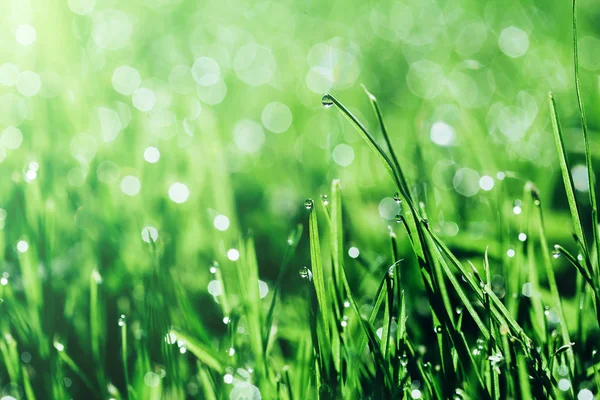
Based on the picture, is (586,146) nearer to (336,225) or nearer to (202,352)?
(336,225)

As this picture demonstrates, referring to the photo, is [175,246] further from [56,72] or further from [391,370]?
[56,72]

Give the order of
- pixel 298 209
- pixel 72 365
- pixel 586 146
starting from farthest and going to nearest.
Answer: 1. pixel 298 209
2. pixel 72 365
3. pixel 586 146

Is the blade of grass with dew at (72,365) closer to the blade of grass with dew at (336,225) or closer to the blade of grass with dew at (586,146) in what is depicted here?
the blade of grass with dew at (336,225)

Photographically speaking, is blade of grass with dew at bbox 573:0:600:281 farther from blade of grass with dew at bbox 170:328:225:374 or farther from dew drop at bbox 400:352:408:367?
blade of grass with dew at bbox 170:328:225:374

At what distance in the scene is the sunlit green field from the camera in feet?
2.06

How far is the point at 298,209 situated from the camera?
3.98ft

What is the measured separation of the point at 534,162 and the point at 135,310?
30.6 inches

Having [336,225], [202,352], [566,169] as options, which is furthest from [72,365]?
[566,169]

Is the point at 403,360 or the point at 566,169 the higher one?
the point at 566,169

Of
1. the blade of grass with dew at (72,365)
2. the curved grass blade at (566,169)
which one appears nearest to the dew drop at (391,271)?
the curved grass blade at (566,169)

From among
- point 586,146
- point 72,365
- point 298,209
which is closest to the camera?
point 586,146

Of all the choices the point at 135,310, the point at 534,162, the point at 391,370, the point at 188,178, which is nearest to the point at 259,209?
the point at 188,178

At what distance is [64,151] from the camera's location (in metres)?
1.31

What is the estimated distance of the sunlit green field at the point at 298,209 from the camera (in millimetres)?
628
